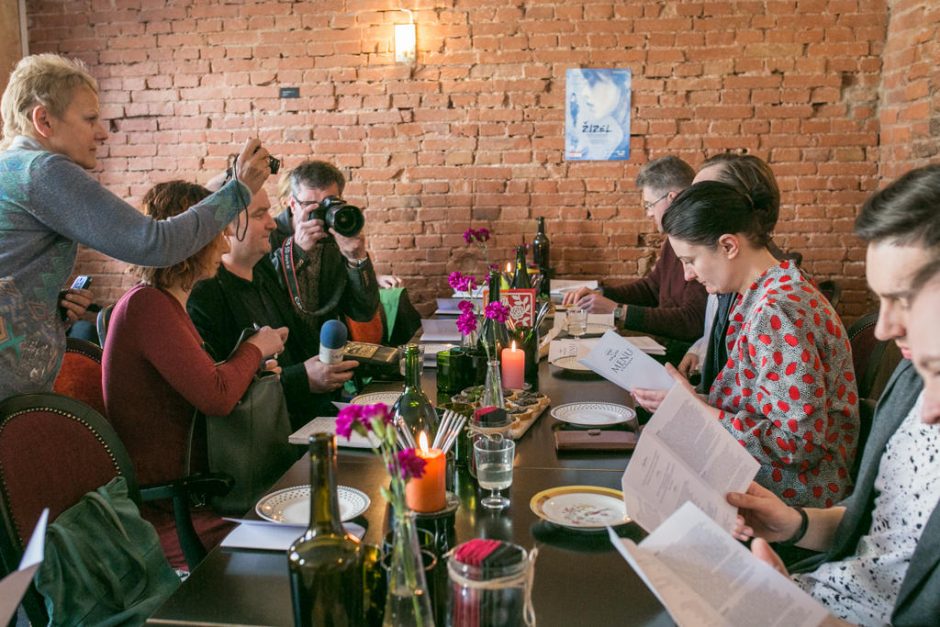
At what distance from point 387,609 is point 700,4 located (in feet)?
13.9

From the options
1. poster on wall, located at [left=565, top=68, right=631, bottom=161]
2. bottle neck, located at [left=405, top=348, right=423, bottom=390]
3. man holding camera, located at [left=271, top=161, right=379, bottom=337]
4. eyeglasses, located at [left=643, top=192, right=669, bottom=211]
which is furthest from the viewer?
poster on wall, located at [left=565, top=68, right=631, bottom=161]

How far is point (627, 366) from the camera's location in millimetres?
1983

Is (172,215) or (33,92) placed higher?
(33,92)

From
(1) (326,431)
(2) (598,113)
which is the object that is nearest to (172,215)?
(1) (326,431)

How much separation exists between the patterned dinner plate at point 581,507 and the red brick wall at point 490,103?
132 inches

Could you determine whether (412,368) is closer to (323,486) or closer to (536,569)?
(536,569)

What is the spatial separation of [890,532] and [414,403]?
0.88 metres

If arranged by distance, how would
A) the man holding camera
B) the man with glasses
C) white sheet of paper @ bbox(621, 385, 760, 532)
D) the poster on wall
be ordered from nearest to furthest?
white sheet of paper @ bbox(621, 385, 760, 532) < the man holding camera < the man with glasses < the poster on wall

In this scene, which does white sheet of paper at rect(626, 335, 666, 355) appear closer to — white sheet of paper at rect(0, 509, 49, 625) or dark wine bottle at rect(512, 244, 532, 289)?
dark wine bottle at rect(512, 244, 532, 289)

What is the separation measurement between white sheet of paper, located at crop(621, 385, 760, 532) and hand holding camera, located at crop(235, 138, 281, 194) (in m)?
1.53

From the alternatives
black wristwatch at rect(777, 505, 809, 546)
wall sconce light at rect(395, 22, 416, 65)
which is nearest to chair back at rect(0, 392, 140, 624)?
black wristwatch at rect(777, 505, 809, 546)

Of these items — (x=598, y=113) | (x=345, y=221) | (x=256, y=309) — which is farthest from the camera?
(x=598, y=113)

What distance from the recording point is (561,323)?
11.2 ft

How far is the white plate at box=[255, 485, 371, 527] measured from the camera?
132 cm
